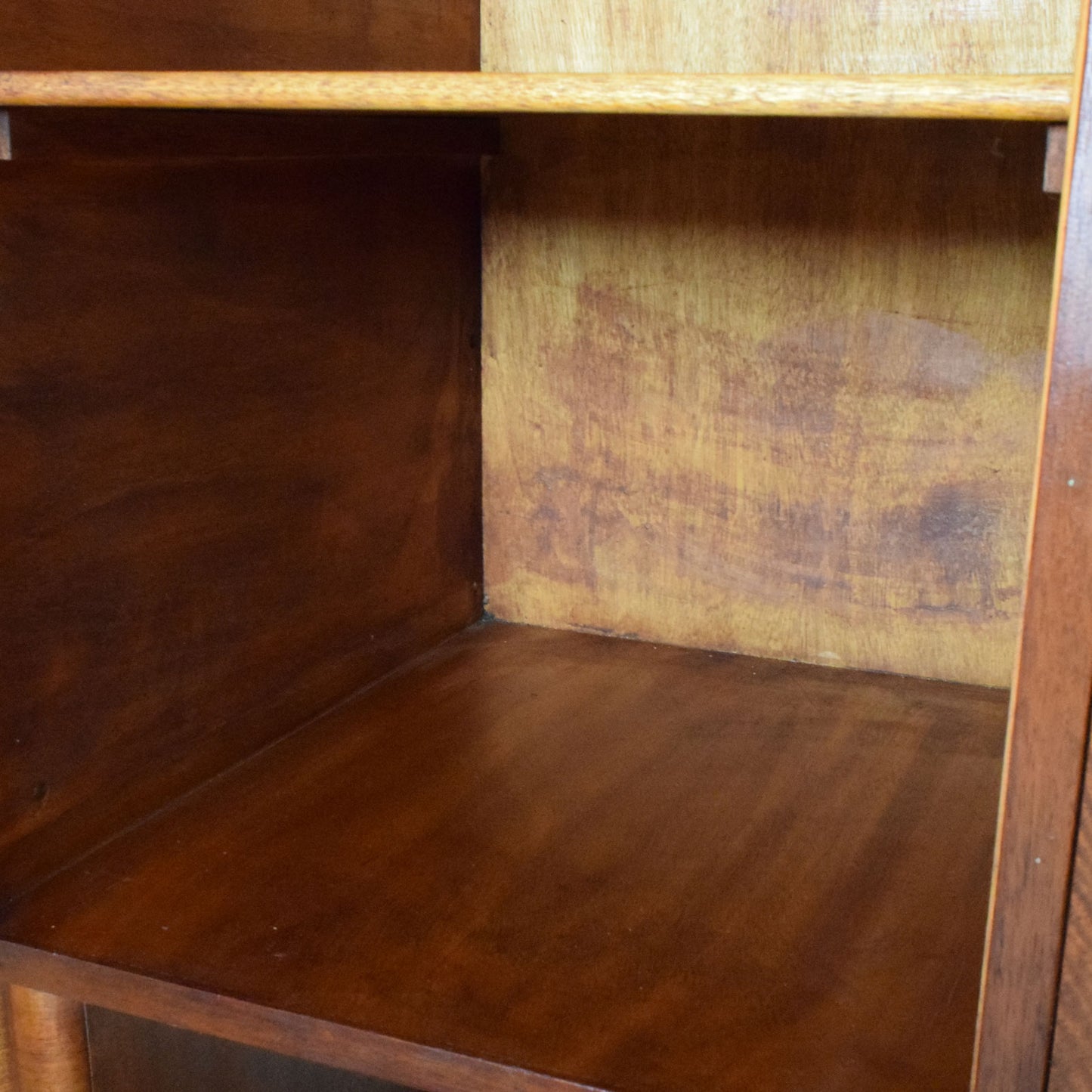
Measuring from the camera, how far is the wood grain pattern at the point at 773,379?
1108mm

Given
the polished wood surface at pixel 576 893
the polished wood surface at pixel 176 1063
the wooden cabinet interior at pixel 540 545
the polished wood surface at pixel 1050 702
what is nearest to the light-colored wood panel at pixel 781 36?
the wooden cabinet interior at pixel 540 545

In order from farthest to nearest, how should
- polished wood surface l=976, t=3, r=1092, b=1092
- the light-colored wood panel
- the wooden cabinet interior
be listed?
the light-colored wood panel → the wooden cabinet interior → polished wood surface l=976, t=3, r=1092, b=1092

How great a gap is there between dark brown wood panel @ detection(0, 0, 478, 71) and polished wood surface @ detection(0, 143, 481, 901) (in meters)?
0.06

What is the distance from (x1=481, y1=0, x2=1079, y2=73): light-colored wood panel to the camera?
1030 millimetres

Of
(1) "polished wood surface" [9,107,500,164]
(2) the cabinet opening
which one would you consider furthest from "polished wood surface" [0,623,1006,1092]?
(1) "polished wood surface" [9,107,500,164]

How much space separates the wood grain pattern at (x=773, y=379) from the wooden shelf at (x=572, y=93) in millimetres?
579

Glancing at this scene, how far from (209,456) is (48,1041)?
37 cm

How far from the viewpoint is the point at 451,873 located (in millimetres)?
870

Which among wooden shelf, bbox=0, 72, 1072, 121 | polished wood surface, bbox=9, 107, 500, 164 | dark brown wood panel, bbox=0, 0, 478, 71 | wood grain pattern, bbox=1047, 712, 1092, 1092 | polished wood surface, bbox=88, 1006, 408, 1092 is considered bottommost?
polished wood surface, bbox=88, 1006, 408, 1092

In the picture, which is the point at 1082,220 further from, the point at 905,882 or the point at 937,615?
the point at 937,615

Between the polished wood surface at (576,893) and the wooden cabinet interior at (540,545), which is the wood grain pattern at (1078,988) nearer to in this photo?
the wooden cabinet interior at (540,545)

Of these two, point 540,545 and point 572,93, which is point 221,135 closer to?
point 572,93

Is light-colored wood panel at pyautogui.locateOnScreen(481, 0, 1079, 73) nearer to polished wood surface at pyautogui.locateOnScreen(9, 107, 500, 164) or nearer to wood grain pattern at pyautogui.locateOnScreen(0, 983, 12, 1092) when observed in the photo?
polished wood surface at pyautogui.locateOnScreen(9, 107, 500, 164)

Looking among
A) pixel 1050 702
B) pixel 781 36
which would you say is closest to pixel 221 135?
pixel 781 36
